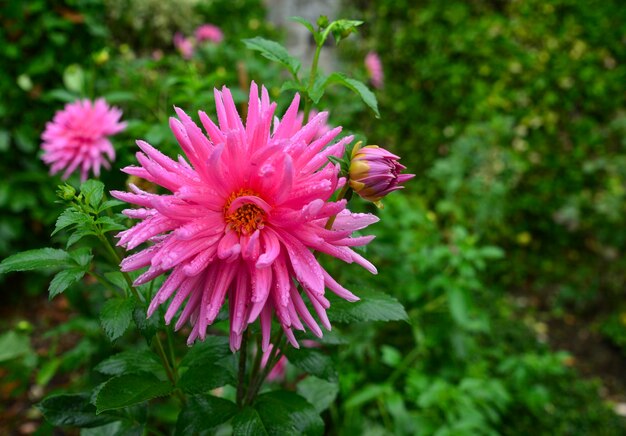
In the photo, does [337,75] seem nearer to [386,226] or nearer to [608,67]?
[386,226]

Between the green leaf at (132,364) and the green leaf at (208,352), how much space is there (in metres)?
0.06

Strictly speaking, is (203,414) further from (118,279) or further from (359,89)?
(359,89)

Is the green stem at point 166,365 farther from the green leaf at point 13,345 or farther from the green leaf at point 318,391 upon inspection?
the green leaf at point 13,345

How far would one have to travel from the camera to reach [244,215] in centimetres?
73

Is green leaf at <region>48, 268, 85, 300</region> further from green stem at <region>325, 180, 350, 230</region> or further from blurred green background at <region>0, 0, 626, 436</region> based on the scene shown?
blurred green background at <region>0, 0, 626, 436</region>

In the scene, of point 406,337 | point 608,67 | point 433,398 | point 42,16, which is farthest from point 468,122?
point 42,16

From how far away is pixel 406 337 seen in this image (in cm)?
215

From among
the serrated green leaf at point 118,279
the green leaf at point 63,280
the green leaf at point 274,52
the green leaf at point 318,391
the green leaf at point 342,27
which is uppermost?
the green leaf at point 342,27

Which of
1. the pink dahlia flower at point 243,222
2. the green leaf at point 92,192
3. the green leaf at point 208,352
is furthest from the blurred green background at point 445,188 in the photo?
the pink dahlia flower at point 243,222

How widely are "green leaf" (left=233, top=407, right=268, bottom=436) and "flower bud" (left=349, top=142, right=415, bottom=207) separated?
0.41 metres

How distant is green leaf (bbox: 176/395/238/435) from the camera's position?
0.82 meters

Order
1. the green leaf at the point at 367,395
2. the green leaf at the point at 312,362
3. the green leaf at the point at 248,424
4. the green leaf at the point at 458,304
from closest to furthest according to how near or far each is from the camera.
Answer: the green leaf at the point at 248,424 < the green leaf at the point at 312,362 < the green leaf at the point at 367,395 < the green leaf at the point at 458,304

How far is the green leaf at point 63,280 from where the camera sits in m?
0.74

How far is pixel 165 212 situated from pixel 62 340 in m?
2.38
